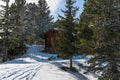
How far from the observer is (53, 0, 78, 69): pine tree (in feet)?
129

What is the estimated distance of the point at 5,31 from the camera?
5259 cm

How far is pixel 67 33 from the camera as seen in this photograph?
1581 inches

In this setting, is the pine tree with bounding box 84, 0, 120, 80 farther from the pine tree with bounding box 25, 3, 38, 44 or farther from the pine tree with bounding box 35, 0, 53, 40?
the pine tree with bounding box 35, 0, 53, 40

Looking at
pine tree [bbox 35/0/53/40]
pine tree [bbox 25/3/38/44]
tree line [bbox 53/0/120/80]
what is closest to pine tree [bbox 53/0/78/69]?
tree line [bbox 53/0/120/80]

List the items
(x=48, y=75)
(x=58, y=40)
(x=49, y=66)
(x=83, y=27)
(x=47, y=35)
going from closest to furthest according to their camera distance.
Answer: (x=83, y=27) < (x=48, y=75) < (x=49, y=66) < (x=58, y=40) < (x=47, y=35)

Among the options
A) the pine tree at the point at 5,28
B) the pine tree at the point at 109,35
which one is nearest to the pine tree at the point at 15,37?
the pine tree at the point at 5,28

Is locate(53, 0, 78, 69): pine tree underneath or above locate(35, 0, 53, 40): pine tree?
underneath

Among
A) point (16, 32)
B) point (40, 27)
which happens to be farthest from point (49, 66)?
point (40, 27)

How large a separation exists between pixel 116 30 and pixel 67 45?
16.0 meters

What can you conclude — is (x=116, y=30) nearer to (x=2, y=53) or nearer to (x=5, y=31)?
(x=5, y=31)

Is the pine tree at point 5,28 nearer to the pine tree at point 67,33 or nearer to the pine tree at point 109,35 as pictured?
the pine tree at point 67,33

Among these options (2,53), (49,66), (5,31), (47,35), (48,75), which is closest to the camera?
(48,75)

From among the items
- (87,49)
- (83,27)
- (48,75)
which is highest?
(83,27)

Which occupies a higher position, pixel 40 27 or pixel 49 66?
pixel 40 27
